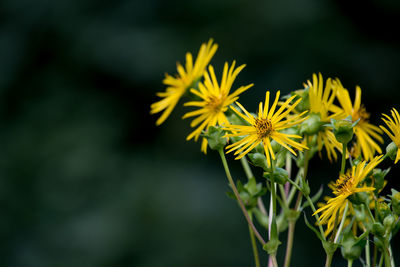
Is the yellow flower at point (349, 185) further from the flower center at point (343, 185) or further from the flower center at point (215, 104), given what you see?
the flower center at point (215, 104)

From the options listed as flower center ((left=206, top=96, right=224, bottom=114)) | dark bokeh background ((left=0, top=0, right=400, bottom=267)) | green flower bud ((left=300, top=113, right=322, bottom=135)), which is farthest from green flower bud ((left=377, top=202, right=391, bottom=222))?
dark bokeh background ((left=0, top=0, right=400, bottom=267))

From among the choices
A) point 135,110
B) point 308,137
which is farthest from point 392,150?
point 135,110

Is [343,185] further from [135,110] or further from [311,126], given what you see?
[135,110]

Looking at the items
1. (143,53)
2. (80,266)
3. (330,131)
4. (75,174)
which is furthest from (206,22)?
(330,131)

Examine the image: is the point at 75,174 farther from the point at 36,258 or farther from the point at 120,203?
the point at 36,258

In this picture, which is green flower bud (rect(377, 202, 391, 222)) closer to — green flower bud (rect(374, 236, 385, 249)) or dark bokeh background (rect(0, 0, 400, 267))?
green flower bud (rect(374, 236, 385, 249))
